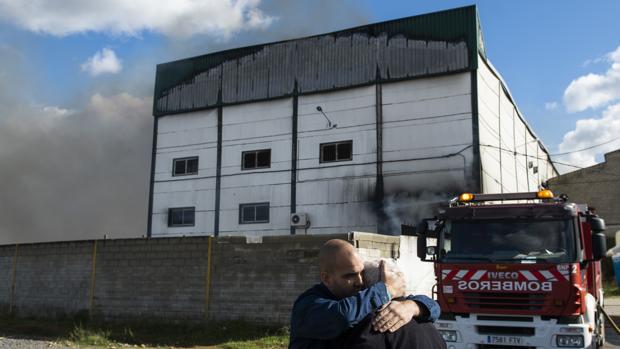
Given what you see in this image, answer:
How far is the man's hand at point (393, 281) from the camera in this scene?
2.68 meters

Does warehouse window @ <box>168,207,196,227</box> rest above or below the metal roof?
below

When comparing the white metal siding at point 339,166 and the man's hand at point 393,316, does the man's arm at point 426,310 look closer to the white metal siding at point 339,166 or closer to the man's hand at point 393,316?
the man's hand at point 393,316

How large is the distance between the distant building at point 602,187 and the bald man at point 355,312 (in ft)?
117

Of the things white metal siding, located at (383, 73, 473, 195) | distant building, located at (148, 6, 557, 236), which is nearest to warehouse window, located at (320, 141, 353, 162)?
distant building, located at (148, 6, 557, 236)

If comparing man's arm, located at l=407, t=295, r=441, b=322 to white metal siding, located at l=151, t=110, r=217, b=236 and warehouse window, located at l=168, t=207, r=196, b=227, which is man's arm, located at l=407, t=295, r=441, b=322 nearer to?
white metal siding, located at l=151, t=110, r=217, b=236

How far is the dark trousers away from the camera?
2.46 metres

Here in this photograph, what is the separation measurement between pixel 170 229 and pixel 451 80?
47.0 ft

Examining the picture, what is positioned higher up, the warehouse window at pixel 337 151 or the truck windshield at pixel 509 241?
the warehouse window at pixel 337 151

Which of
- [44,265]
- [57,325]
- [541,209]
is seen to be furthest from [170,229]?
[541,209]

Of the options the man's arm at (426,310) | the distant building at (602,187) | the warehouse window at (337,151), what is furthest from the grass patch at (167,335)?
the distant building at (602,187)

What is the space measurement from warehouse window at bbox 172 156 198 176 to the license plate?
841 inches

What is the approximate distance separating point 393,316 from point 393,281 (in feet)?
0.80

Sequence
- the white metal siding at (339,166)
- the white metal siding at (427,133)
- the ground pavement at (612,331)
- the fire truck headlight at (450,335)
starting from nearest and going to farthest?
the fire truck headlight at (450,335)
the ground pavement at (612,331)
the white metal siding at (427,133)
the white metal siding at (339,166)

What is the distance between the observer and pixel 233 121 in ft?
88.7
